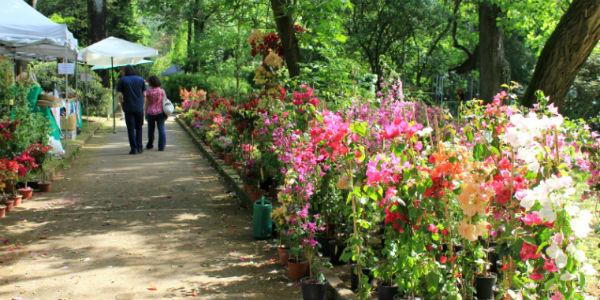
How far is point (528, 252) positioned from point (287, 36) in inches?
326

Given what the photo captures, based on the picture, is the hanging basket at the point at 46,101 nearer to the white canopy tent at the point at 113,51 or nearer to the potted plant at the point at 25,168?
the potted plant at the point at 25,168

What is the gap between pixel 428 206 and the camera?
3748mm

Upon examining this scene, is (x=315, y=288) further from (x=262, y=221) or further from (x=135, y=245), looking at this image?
(x=135, y=245)

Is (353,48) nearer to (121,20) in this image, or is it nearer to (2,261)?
(2,261)

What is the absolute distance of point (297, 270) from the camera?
224 inches

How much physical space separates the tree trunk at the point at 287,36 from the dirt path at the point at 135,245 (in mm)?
2307

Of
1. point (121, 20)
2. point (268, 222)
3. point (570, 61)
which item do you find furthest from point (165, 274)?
point (121, 20)

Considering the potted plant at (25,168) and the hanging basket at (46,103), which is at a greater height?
the hanging basket at (46,103)

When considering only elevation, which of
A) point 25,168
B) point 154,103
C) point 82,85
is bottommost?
point 25,168

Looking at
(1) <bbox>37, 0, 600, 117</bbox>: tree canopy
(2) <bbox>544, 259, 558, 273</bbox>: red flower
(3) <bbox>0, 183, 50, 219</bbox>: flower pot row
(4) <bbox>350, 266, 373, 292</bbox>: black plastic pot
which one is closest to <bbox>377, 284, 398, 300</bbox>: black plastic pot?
(4) <bbox>350, 266, 373, 292</bbox>: black plastic pot

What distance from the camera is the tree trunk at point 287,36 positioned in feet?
35.6

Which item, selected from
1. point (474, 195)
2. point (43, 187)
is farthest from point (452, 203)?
point (43, 187)

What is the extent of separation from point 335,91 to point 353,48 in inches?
401

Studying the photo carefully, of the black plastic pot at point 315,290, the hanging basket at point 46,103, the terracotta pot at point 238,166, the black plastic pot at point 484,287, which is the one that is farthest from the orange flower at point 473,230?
the hanging basket at point 46,103
